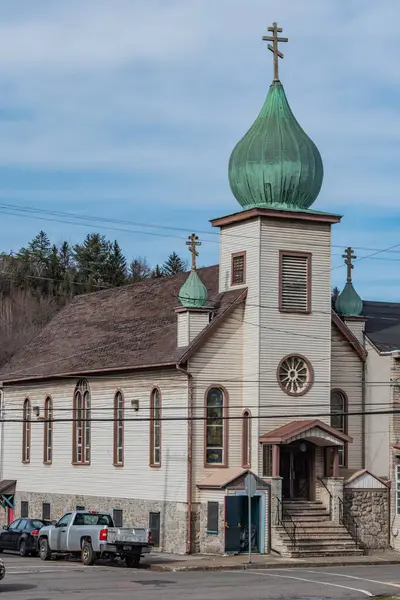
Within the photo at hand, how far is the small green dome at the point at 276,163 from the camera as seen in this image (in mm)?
46688

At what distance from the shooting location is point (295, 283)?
46.8m

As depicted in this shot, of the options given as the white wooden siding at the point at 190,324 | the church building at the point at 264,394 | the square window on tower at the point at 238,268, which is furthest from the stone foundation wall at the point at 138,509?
the square window on tower at the point at 238,268

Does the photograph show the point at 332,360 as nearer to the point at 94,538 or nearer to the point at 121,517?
the point at 121,517

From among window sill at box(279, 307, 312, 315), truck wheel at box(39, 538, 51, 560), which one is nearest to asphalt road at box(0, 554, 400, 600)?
truck wheel at box(39, 538, 51, 560)

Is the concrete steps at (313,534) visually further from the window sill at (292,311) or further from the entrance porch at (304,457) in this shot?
the window sill at (292,311)

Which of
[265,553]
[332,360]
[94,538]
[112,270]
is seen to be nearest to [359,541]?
[265,553]

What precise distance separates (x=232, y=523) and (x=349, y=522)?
5081 mm

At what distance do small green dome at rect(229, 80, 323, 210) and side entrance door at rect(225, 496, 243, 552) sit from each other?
10613mm

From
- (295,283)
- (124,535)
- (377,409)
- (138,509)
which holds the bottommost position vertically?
(124,535)

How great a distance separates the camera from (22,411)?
58.3 m

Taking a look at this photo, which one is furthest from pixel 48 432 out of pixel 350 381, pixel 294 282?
pixel 294 282

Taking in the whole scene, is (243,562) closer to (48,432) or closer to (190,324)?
(190,324)

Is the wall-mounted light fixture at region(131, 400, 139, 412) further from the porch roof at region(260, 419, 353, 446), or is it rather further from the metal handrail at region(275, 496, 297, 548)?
the metal handrail at region(275, 496, 297, 548)

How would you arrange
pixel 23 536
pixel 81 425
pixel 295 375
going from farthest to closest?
1. pixel 81 425
2. pixel 295 375
3. pixel 23 536
